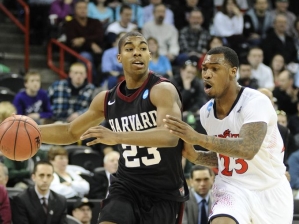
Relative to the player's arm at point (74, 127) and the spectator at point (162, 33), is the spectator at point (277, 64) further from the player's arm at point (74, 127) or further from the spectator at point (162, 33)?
the player's arm at point (74, 127)

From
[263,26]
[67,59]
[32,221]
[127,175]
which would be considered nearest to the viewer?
[127,175]

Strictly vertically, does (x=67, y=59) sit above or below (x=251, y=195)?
above

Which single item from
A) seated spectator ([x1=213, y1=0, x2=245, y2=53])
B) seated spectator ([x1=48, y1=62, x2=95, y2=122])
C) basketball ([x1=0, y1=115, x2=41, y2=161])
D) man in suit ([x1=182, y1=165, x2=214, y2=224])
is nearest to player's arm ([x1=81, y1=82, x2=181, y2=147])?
basketball ([x1=0, y1=115, x2=41, y2=161])

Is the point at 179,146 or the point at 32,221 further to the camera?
the point at 32,221

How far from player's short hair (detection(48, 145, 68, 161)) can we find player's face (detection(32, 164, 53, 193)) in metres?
0.84

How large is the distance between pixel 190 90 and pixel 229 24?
3241 millimetres

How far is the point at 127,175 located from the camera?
20.8 ft

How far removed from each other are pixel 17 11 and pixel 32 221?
7.15 m

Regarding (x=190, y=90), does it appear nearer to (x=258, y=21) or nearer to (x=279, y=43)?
(x=279, y=43)

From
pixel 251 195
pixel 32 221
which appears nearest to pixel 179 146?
pixel 251 195

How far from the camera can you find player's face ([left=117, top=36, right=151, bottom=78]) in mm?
6332

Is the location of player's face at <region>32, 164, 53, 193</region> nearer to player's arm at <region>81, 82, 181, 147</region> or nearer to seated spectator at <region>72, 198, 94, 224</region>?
seated spectator at <region>72, 198, 94, 224</region>

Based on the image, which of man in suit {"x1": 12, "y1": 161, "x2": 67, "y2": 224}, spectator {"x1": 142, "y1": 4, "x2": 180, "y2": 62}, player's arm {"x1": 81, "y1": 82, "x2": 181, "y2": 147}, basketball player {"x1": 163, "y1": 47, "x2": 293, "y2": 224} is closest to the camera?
player's arm {"x1": 81, "y1": 82, "x2": 181, "y2": 147}

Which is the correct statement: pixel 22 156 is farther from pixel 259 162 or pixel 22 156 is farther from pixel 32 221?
pixel 32 221
